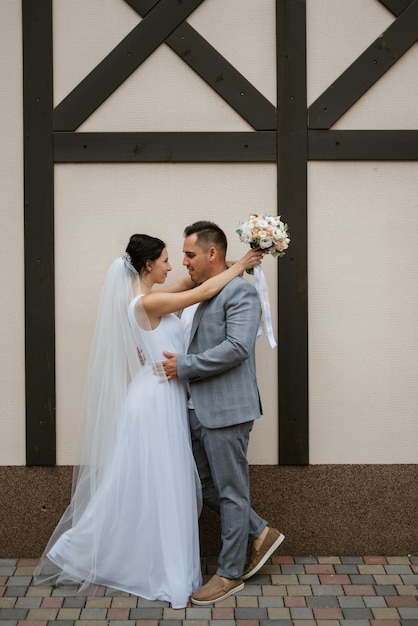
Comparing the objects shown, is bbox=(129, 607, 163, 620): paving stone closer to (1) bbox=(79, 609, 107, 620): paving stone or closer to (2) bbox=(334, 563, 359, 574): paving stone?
(1) bbox=(79, 609, 107, 620): paving stone

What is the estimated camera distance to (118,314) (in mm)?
4520

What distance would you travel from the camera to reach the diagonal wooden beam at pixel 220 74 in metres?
4.90

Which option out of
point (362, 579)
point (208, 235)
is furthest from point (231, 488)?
point (208, 235)

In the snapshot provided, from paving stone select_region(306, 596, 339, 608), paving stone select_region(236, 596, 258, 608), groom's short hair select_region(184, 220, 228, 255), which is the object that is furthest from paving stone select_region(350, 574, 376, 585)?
groom's short hair select_region(184, 220, 228, 255)

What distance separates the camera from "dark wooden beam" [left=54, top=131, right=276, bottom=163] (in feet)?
16.1

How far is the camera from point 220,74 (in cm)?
491

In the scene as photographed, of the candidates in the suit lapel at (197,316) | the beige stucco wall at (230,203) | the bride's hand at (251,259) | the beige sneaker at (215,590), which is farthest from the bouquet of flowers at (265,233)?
the beige sneaker at (215,590)

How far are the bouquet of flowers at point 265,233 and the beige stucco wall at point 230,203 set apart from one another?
595mm

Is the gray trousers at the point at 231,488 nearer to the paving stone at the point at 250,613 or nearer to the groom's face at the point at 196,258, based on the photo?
the paving stone at the point at 250,613

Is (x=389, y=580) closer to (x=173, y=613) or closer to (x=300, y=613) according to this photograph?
(x=300, y=613)

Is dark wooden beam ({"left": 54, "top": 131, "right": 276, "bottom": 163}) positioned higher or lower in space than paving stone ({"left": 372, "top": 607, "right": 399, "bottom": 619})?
higher

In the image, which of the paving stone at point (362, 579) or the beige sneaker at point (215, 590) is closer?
the beige sneaker at point (215, 590)

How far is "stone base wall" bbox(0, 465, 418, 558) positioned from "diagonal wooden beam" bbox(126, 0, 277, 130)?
229 cm

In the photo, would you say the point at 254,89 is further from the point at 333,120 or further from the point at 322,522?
the point at 322,522
